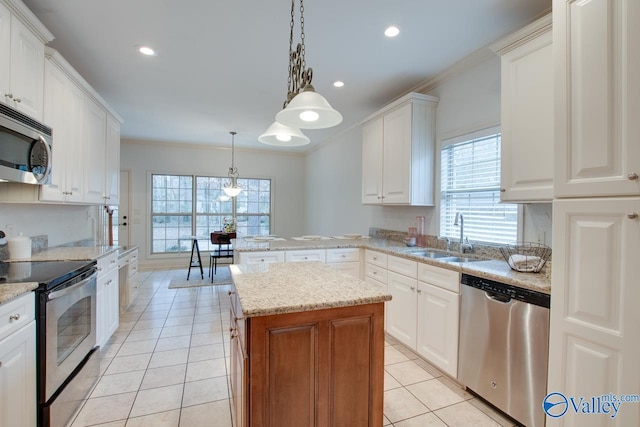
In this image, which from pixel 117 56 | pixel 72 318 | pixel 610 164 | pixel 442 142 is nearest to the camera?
pixel 610 164

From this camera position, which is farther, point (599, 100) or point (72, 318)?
point (72, 318)

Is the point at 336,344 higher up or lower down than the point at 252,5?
lower down

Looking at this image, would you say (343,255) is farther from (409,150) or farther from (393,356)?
(409,150)

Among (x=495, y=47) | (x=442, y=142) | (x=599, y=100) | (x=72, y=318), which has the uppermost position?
(x=495, y=47)

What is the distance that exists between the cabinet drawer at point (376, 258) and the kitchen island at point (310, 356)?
170 cm

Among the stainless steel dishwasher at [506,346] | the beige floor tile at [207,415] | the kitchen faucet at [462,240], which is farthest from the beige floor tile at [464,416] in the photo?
the beige floor tile at [207,415]

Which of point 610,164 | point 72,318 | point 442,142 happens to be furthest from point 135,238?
point 610,164

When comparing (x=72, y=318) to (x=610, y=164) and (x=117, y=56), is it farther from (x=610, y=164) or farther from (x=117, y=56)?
(x=610, y=164)

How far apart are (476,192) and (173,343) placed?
3.26 m

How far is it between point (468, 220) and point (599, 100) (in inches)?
63.8

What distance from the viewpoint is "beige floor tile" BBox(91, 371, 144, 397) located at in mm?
2152

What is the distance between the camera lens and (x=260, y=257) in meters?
3.23

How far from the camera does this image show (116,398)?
208 centimetres

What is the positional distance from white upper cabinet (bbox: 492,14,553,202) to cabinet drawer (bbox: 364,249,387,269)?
51.7 inches
